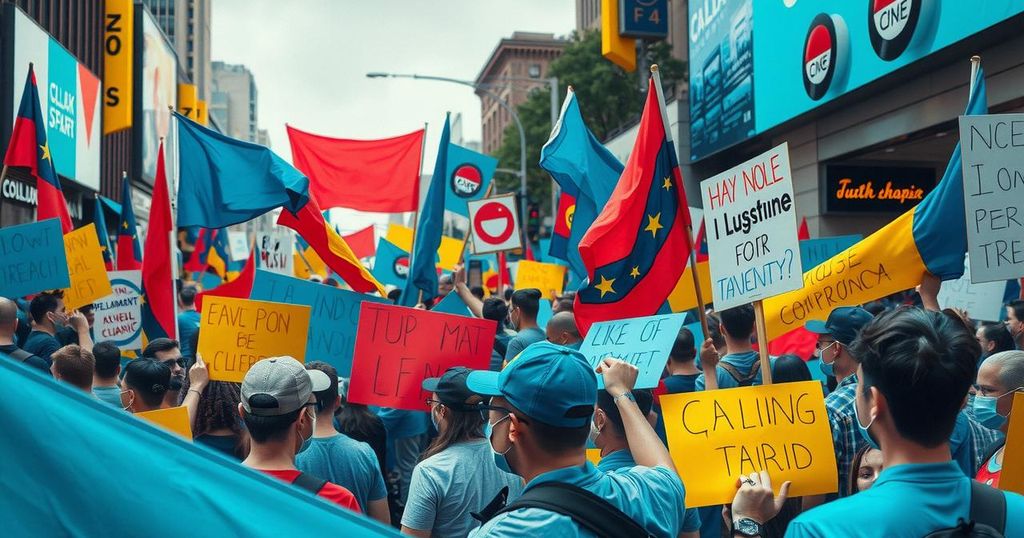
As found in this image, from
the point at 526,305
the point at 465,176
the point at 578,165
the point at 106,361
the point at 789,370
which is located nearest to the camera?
the point at 789,370

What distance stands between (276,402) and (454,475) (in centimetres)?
94

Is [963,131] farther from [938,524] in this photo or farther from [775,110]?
[775,110]

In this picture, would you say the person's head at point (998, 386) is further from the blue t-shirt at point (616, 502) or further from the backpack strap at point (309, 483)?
the backpack strap at point (309, 483)

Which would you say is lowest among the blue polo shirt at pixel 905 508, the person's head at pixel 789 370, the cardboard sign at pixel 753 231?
the blue polo shirt at pixel 905 508

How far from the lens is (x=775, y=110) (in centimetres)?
2056

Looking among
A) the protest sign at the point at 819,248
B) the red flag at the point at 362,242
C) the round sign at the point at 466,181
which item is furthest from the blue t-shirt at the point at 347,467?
the red flag at the point at 362,242

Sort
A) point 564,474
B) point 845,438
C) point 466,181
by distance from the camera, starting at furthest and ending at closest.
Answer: point 466,181 → point 845,438 → point 564,474

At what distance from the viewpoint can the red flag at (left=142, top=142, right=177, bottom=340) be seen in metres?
7.29

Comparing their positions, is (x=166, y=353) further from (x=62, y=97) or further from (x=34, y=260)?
(x=62, y=97)

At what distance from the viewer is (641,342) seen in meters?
3.94

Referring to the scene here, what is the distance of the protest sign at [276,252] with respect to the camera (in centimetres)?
1503

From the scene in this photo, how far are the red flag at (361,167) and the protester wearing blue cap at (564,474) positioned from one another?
9882 millimetres

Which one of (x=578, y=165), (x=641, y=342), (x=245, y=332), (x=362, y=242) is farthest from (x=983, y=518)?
(x=362, y=242)

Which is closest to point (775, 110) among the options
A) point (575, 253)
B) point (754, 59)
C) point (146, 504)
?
point (754, 59)
